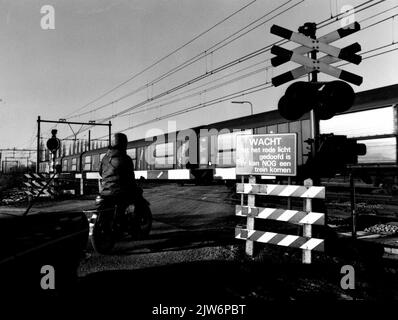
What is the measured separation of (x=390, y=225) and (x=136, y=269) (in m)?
6.57

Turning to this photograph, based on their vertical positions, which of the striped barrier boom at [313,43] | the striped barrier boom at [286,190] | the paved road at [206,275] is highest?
the striped barrier boom at [313,43]

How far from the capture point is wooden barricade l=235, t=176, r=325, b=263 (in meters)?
4.84

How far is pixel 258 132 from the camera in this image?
15125mm

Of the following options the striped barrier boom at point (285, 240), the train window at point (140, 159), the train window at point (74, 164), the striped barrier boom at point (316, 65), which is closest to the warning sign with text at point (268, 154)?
the striped barrier boom at point (285, 240)

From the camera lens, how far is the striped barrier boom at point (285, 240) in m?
4.78

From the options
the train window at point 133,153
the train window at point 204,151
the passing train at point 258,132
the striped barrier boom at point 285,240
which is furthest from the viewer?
the train window at point 133,153

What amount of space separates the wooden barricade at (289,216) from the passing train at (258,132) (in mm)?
805

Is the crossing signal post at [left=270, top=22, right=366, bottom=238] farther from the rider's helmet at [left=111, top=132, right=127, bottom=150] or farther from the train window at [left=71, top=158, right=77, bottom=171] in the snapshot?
the train window at [left=71, top=158, right=77, bottom=171]

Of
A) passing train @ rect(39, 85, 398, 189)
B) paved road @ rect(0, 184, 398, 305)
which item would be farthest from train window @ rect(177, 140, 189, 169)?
paved road @ rect(0, 184, 398, 305)

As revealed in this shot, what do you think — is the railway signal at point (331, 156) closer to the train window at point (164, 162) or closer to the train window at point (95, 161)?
the train window at point (164, 162)

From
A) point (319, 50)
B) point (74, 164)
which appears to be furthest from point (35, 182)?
point (74, 164)

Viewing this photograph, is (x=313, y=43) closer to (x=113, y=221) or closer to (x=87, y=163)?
(x=113, y=221)
